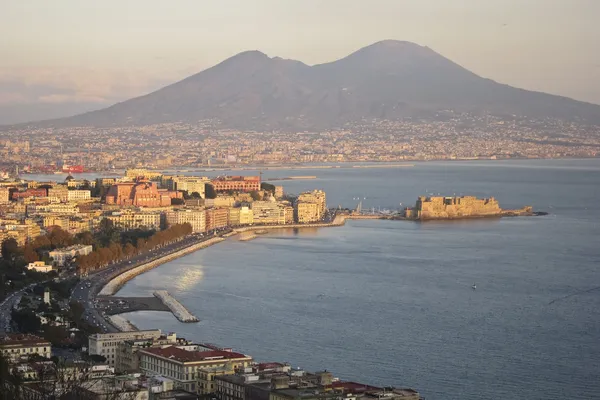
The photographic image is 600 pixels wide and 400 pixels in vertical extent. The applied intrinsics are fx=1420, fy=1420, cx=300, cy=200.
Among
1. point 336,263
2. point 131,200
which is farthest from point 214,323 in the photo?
point 131,200

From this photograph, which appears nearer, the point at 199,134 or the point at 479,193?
the point at 479,193

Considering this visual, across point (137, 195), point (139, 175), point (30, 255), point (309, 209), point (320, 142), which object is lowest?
point (30, 255)

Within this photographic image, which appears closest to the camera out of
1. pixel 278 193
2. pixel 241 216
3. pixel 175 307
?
pixel 175 307

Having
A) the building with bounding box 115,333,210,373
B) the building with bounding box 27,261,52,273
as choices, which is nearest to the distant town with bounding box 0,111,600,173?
the building with bounding box 27,261,52,273

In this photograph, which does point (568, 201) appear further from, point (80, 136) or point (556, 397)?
point (80, 136)

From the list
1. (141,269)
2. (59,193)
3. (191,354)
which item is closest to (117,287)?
(141,269)

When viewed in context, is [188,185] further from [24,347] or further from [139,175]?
[24,347]

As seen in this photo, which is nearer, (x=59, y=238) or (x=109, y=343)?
(x=109, y=343)

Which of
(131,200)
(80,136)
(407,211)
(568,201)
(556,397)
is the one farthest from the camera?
(80,136)
